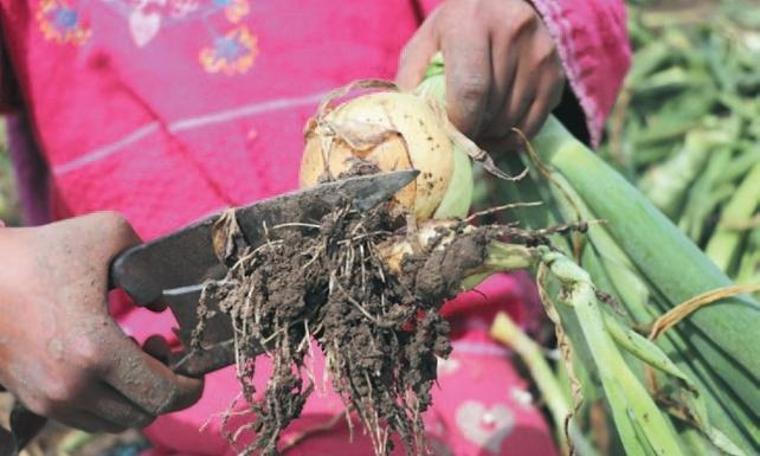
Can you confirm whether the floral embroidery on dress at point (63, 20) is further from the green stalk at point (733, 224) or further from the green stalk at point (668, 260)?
the green stalk at point (733, 224)

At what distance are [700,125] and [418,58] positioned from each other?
1.23 meters

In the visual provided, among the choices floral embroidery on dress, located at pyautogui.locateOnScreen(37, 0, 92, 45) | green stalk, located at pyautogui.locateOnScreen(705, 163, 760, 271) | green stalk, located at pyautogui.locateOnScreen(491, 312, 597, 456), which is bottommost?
green stalk, located at pyautogui.locateOnScreen(705, 163, 760, 271)

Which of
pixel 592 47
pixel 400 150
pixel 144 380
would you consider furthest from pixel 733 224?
pixel 144 380

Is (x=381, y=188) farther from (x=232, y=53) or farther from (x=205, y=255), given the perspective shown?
(x=232, y=53)

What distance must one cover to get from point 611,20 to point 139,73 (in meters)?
0.54

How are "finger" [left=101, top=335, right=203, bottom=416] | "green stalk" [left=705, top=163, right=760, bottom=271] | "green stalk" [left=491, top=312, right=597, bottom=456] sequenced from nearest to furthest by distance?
1. "finger" [left=101, top=335, right=203, bottom=416]
2. "green stalk" [left=491, top=312, right=597, bottom=456]
3. "green stalk" [left=705, top=163, right=760, bottom=271]

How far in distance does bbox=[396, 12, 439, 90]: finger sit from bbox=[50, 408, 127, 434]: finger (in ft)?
1.48

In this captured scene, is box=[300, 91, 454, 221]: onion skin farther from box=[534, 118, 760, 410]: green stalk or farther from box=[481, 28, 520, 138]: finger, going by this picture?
box=[534, 118, 760, 410]: green stalk

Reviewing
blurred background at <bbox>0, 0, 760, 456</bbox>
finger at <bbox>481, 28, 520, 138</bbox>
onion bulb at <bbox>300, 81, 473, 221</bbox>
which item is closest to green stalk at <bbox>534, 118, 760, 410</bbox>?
finger at <bbox>481, 28, 520, 138</bbox>

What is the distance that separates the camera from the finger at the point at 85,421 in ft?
4.14

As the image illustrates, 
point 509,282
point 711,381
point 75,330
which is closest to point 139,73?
point 75,330

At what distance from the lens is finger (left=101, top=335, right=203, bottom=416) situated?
3.96ft

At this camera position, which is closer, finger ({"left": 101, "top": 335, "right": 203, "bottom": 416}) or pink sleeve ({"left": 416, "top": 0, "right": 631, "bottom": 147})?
finger ({"left": 101, "top": 335, "right": 203, "bottom": 416})

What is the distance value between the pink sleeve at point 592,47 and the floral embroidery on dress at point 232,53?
1.13ft
